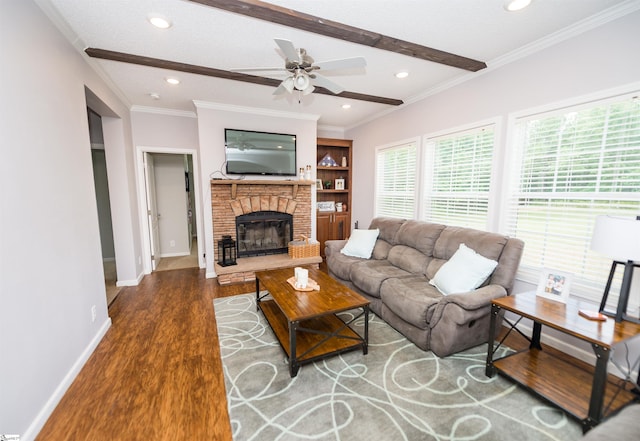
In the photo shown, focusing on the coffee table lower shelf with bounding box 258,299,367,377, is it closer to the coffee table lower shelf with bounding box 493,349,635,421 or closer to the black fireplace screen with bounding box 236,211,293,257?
the coffee table lower shelf with bounding box 493,349,635,421

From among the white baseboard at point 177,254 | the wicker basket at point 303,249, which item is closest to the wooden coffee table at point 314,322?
the wicker basket at point 303,249

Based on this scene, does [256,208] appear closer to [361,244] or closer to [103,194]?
[361,244]

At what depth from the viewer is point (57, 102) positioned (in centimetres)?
197

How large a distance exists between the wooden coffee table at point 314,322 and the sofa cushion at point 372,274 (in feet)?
1.33

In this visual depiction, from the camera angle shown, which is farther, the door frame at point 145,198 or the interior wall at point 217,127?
the door frame at point 145,198

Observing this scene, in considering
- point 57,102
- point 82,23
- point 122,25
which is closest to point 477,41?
point 122,25

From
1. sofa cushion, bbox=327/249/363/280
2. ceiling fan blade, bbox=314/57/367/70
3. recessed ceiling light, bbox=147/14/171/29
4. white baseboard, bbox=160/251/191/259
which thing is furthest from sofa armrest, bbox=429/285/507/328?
white baseboard, bbox=160/251/191/259

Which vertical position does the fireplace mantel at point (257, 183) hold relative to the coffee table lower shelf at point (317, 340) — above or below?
above

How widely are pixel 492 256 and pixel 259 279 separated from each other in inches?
90.4

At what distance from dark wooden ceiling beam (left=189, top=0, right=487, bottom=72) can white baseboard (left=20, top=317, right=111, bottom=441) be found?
107 inches

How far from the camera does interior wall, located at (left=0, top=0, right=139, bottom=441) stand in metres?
1.41

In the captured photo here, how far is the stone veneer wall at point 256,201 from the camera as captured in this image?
4176 mm

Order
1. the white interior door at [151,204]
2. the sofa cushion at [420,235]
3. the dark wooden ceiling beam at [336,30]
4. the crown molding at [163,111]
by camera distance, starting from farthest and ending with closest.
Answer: the white interior door at [151,204] < the crown molding at [163,111] < the sofa cushion at [420,235] < the dark wooden ceiling beam at [336,30]

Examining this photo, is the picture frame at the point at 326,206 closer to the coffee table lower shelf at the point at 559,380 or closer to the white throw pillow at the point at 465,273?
the white throw pillow at the point at 465,273
